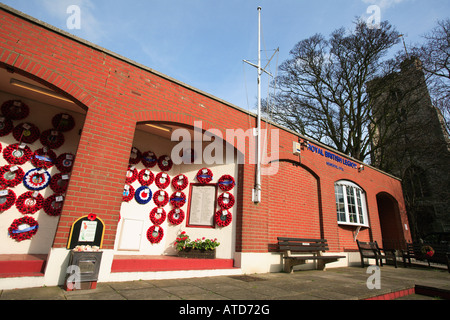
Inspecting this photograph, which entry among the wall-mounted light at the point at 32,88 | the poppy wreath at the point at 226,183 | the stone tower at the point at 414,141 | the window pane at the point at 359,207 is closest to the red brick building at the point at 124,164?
the wall-mounted light at the point at 32,88

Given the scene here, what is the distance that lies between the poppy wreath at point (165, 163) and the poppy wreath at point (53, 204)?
8.68ft

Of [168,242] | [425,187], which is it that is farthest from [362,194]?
[425,187]

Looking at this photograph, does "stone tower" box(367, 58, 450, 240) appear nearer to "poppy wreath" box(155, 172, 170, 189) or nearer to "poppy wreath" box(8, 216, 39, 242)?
"poppy wreath" box(155, 172, 170, 189)

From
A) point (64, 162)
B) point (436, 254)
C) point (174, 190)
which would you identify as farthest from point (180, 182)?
point (436, 254)

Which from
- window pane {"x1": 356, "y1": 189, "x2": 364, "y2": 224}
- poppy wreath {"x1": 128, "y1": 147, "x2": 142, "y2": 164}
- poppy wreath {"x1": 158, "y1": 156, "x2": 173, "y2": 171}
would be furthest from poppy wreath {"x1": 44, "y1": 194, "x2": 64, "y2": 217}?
window pane {"x1": 356, "y1": 189, "x2": 364, "y2": 224}

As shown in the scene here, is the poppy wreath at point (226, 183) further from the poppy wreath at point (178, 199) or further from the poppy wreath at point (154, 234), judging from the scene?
the poppy wreath at point (154, 234)

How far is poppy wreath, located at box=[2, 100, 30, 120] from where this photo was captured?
5.21 meters

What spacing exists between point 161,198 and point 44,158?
3015mm

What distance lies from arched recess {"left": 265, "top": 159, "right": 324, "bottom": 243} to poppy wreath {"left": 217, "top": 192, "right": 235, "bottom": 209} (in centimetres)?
120

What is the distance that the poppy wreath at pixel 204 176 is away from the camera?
7.11 metres

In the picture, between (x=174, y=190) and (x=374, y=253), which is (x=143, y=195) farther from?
(x=374, y=253)

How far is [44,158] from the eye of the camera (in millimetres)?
5461
